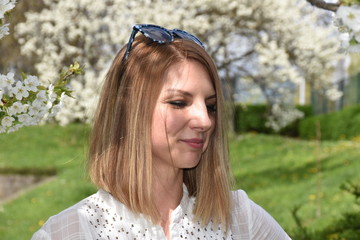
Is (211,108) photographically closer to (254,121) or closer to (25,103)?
(25,103)

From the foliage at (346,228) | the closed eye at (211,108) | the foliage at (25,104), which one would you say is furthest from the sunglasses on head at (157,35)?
the foliage at (346,228)

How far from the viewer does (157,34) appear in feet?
7.51

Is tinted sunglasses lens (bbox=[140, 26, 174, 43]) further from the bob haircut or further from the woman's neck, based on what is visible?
the woman's neck

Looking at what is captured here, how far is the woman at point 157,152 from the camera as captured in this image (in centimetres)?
213

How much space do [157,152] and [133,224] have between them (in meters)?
0.29

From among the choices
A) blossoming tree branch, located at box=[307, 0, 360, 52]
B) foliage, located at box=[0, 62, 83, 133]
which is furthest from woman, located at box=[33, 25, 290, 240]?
blossoming tree branch, located at box=[307, 0, 360, 52]

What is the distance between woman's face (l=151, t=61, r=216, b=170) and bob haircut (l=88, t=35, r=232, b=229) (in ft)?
0.11

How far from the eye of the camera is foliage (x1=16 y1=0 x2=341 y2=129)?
12.7m

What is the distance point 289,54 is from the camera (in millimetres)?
14898

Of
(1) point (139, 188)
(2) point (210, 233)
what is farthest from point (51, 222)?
(2) point (210, 233)

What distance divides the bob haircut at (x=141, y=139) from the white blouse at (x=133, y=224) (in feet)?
0.12

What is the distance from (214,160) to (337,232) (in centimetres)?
313

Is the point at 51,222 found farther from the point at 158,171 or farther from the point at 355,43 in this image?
the point at 355,43

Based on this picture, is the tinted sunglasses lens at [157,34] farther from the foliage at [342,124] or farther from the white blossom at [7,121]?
the foliage at [342,124]
